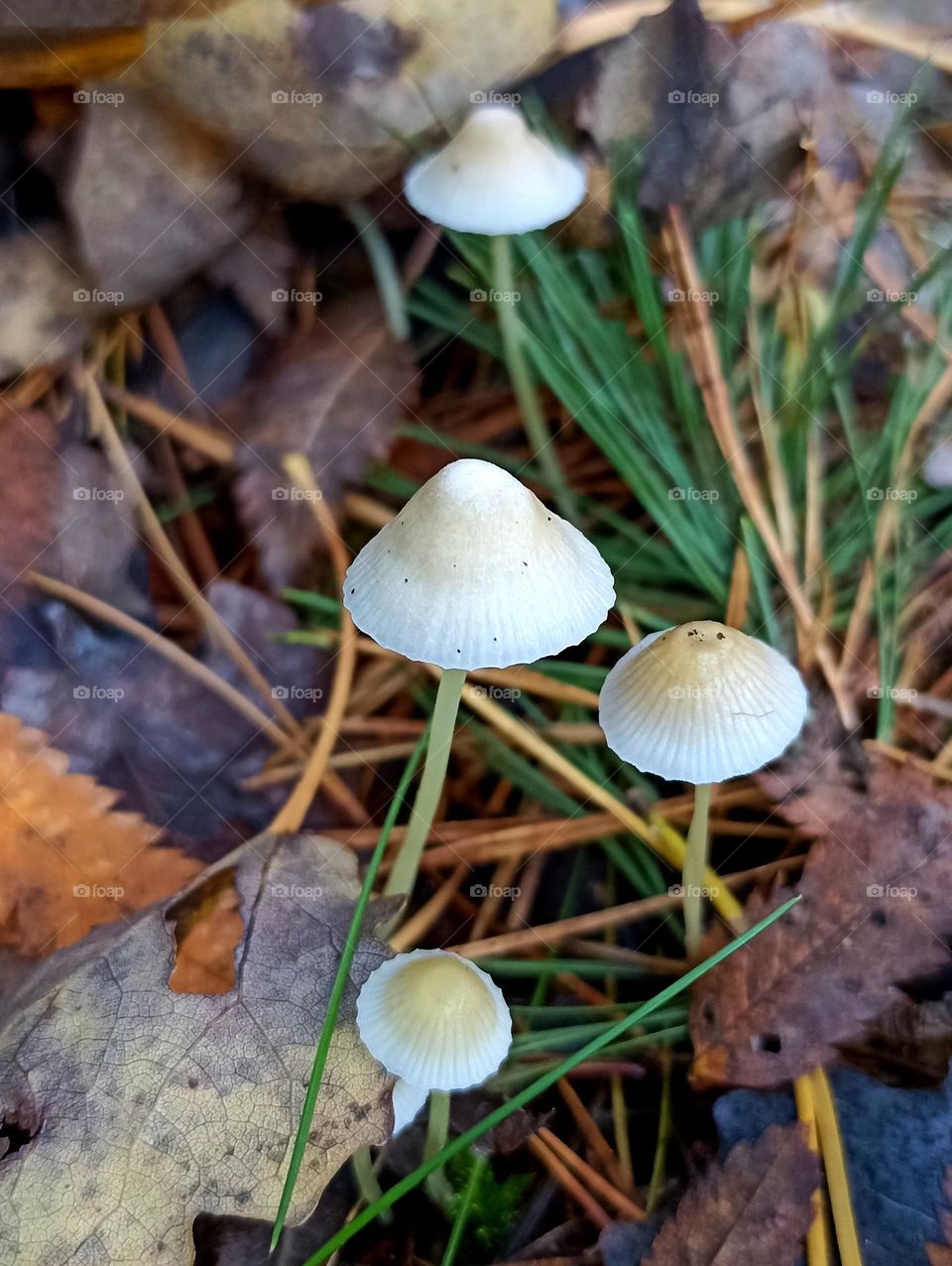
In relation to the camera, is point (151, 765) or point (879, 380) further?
point (879, 380)

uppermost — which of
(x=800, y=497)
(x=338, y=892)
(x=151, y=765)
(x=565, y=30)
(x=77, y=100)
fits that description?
(x=565, y=30)

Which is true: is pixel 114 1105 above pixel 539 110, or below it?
below

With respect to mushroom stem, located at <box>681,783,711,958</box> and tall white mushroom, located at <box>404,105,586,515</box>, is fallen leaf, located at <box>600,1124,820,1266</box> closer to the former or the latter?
mushroom stem, located at <box>681,783,711,958</box>

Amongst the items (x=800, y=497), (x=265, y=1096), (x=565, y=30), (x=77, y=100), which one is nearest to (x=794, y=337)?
(x=800, y=497)

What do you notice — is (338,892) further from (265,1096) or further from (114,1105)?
(114,1105)

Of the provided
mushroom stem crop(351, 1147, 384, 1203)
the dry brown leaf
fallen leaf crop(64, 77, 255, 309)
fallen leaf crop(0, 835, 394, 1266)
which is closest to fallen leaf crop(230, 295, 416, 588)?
fallen leaf crop(64, 77, 255, 309)

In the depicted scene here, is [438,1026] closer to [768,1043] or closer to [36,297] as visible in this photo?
[768,1043]

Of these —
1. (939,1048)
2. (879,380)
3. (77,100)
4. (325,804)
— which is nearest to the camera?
(939,1048)

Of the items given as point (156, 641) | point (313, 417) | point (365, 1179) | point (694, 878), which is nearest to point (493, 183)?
point (313, 417)
